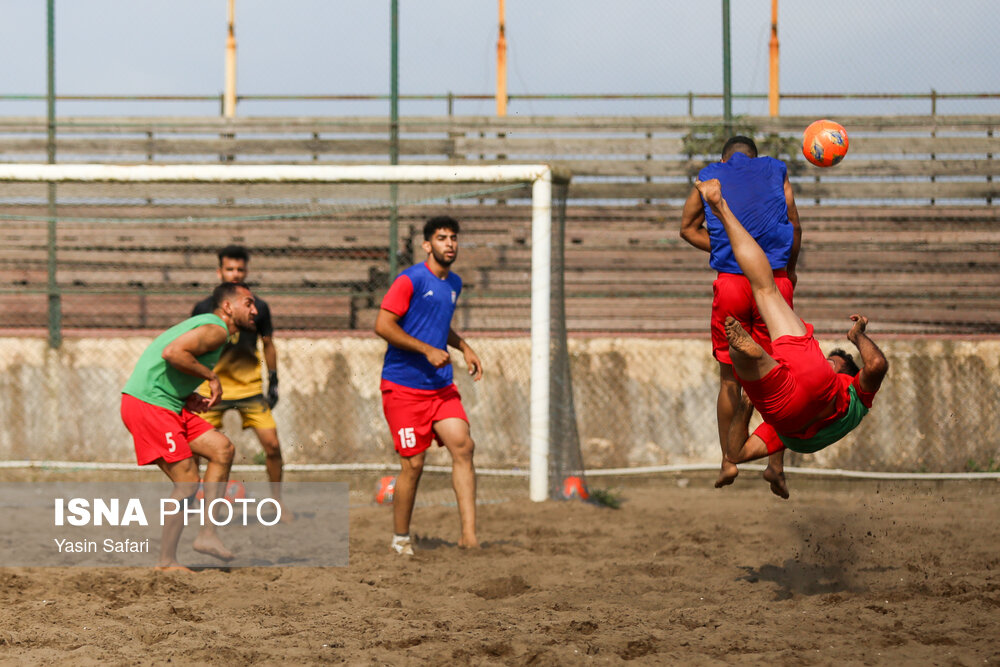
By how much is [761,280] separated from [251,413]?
4507 millimetres

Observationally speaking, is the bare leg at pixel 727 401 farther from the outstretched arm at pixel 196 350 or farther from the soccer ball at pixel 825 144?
the outstretched arm at pixel 196 350

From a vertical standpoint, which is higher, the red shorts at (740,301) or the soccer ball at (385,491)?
the red shorts at (740,301)

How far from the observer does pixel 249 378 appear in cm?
755

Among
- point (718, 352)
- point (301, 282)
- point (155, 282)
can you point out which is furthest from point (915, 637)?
point (155, 282)

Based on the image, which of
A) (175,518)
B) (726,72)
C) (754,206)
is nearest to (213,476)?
(175,518)

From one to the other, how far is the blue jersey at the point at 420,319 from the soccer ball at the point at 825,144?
243 cm

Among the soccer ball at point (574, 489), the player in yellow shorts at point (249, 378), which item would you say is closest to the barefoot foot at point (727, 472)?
the soccer ball at point (574, 489)

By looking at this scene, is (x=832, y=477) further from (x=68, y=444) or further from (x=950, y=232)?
(x=68, y=444)

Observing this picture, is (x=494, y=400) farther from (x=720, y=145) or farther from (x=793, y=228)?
(x=793, y=228)

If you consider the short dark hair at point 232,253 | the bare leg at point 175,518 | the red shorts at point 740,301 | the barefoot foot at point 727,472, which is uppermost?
the short dark hair at point 232,253

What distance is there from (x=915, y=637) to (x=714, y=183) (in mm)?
2173

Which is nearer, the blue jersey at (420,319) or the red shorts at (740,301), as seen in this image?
the red shorts at (740,301)

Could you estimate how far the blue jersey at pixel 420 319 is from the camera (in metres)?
6.23

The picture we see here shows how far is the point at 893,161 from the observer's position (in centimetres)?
1257
